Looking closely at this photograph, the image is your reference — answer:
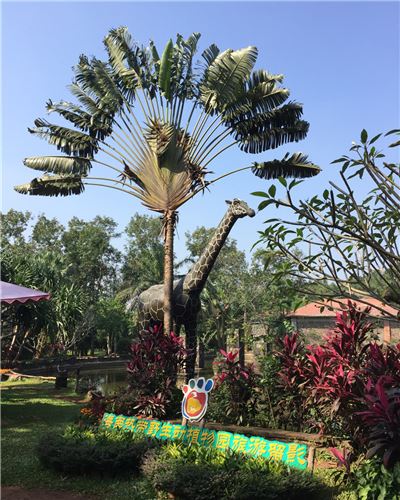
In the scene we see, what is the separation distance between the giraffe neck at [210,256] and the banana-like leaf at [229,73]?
8.22 feet

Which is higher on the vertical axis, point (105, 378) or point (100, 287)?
point (100, 287)

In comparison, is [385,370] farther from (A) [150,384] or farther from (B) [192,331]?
(B) [192,331]

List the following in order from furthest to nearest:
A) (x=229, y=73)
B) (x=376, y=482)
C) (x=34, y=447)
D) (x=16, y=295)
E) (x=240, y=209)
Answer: (x=240, y=209) → (x=229, y=73) → (x=16, y=295) → (x=34, y=447) → (x=376, y=482)

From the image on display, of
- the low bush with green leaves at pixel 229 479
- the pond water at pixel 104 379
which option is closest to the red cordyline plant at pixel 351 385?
the low bush with green leaves at pixel 229 479

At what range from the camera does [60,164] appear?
402 inches

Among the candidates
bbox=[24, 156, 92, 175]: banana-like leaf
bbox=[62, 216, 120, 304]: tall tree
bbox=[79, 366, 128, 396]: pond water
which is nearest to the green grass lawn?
bbox=[79, 366, 128, 396]: pond water

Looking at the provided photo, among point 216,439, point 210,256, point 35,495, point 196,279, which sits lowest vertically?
point 35,495

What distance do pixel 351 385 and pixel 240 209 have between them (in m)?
5.10

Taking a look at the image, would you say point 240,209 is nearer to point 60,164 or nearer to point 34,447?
point 60,164

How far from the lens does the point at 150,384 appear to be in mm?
7770

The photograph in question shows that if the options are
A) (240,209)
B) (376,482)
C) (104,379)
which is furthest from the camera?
(104,379)

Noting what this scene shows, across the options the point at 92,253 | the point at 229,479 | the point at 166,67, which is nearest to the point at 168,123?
the point at 166,67

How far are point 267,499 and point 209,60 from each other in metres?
8.64

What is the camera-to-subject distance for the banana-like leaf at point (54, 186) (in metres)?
10.2
